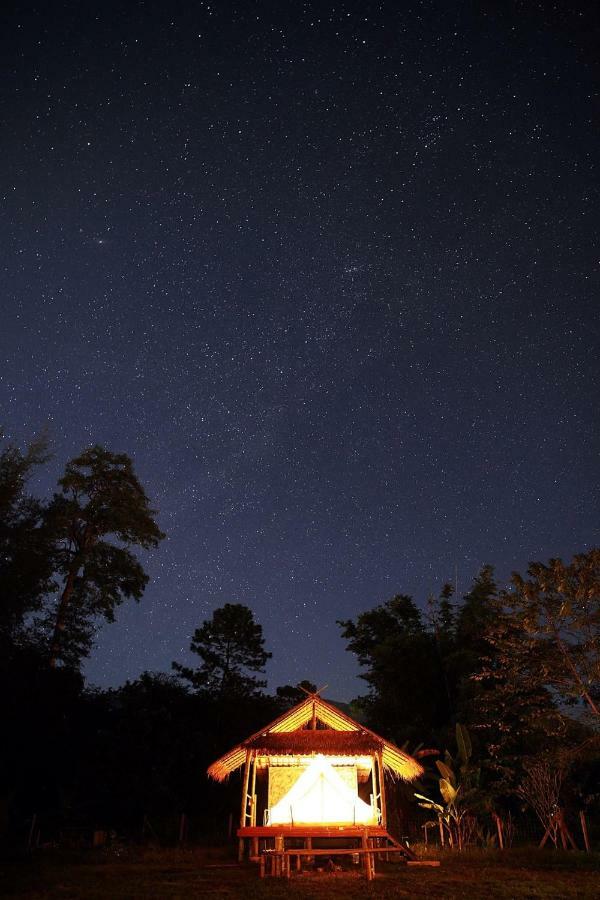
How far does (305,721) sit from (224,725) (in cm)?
1231

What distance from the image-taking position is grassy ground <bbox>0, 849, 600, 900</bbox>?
8836mm

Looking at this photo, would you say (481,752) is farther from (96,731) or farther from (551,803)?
(96,731)

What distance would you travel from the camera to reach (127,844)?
15.9 m

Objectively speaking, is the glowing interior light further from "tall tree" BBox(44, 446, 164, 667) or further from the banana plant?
"tall tree" BBox(44, 446, 164, 667)

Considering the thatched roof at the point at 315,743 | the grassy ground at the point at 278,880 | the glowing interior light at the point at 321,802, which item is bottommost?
the grassy ground at the point at 278,880

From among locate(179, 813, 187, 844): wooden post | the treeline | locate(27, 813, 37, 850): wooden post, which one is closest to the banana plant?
the treeline

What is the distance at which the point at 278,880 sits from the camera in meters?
10.6

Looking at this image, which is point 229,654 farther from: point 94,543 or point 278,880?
point 278,880

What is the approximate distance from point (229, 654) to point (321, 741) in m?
17.9

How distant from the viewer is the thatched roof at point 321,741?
13.0 metres

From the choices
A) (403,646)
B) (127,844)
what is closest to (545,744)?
(403,646)

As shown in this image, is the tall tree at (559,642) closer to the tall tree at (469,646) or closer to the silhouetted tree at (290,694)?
the tall tree at (469,646)

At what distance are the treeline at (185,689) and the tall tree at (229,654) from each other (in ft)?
6.45

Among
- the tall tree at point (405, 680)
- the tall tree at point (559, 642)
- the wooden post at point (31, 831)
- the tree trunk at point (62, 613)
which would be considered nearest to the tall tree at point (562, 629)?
the tall tree at point (559, 642)
